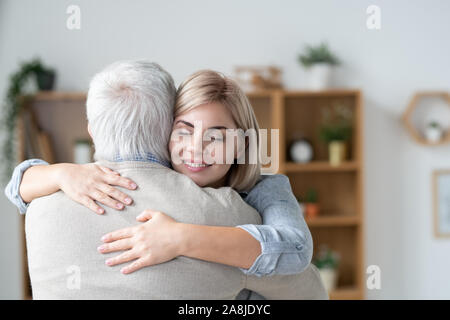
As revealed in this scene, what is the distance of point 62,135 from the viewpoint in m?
2.81

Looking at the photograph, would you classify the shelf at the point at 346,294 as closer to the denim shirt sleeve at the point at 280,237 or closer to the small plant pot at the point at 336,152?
the small plant pot at the point at 336,152

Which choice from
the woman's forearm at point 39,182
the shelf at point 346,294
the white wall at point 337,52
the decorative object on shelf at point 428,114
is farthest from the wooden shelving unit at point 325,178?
the woman's forearm at point 39,182

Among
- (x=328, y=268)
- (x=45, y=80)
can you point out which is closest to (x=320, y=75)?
(x=328, y=268)

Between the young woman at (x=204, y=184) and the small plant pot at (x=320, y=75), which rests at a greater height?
the small plant pot at (x=320, y=75)

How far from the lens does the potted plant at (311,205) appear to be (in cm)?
276

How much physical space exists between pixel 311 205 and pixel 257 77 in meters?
0.81

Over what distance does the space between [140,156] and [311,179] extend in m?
2.26

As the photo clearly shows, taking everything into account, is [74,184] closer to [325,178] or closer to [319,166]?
[319,166]

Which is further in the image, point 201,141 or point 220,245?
point 201,141

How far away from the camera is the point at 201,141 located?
0.80m

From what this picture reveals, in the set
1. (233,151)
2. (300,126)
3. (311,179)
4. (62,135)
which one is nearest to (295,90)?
(300,126)

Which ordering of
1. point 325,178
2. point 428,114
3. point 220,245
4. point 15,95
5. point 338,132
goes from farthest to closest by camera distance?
1. point 428,114
2. point 325,178
3. point 338,132
4. point 15,95
5. point 220,245

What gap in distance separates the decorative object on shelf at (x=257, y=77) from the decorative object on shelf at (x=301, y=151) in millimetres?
362

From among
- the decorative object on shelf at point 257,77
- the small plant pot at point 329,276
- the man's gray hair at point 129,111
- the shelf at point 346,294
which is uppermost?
the decorative object on shelf at point 257,77
